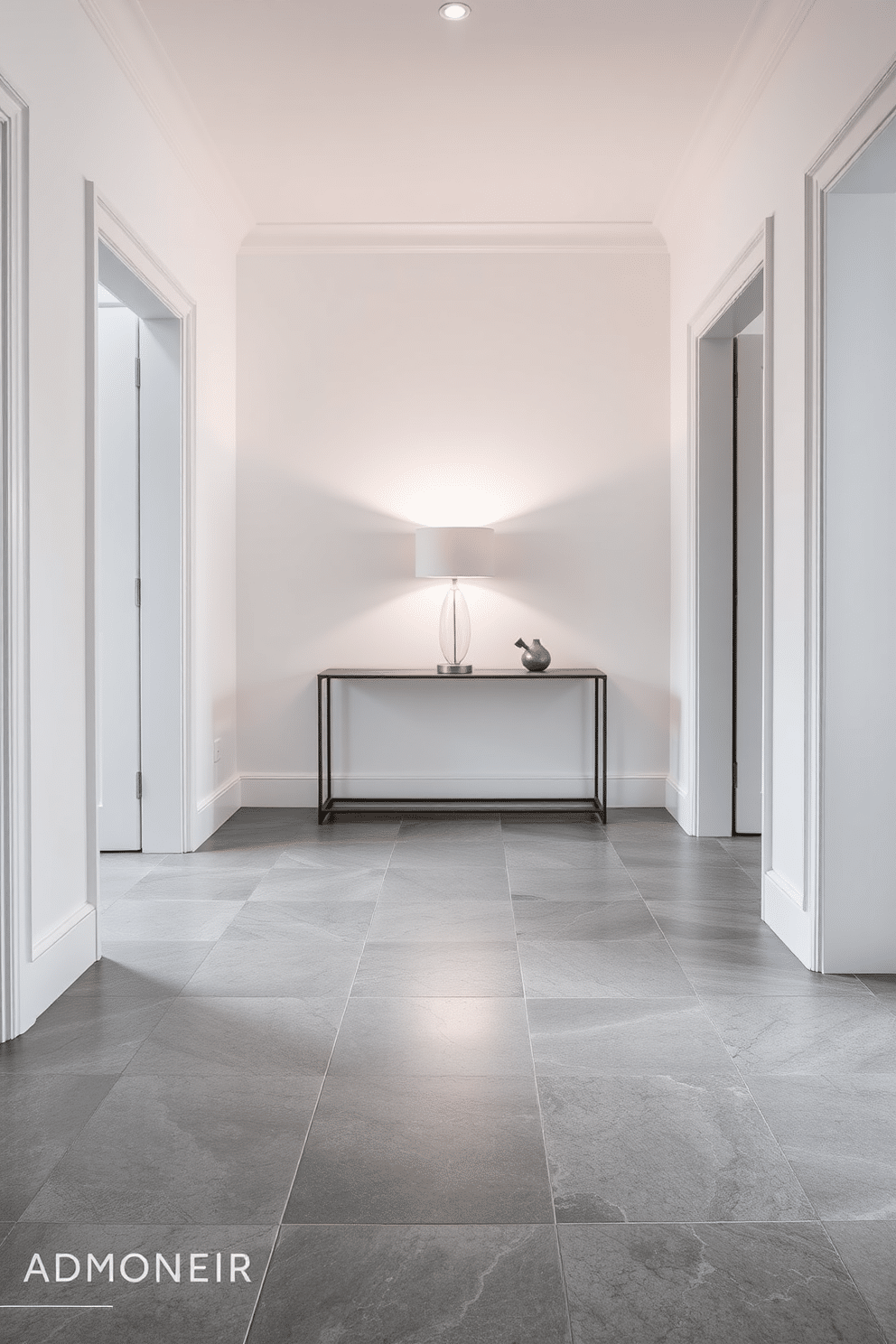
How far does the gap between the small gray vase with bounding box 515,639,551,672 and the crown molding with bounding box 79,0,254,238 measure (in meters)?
2.49

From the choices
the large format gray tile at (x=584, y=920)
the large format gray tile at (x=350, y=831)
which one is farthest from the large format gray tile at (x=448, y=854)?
the large format gray tile at (x=584, y=920)

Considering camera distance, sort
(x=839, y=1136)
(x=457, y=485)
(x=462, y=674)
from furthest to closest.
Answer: (x=457, y=485) → (x=462, y=674) → (x=839, y=1136)

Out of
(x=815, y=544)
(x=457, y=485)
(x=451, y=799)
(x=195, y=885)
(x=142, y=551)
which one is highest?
(x=457, y=485)

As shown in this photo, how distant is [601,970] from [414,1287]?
1.48m

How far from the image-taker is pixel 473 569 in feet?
16.1

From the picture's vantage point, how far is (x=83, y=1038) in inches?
98.0

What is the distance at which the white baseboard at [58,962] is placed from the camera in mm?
2576

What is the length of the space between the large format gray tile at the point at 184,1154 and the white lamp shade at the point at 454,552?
3004mm

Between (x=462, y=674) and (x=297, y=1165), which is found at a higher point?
(x=462, y=674)

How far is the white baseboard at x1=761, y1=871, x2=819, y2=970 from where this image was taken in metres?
3.00

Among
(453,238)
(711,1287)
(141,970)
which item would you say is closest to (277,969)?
(141,970)

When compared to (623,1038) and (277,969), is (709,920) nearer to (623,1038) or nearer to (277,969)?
(623,1038)

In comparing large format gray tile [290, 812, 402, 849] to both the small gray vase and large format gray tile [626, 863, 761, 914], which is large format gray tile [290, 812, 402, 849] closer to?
the small gray vase

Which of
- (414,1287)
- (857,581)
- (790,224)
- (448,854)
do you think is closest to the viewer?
(414,1287)
